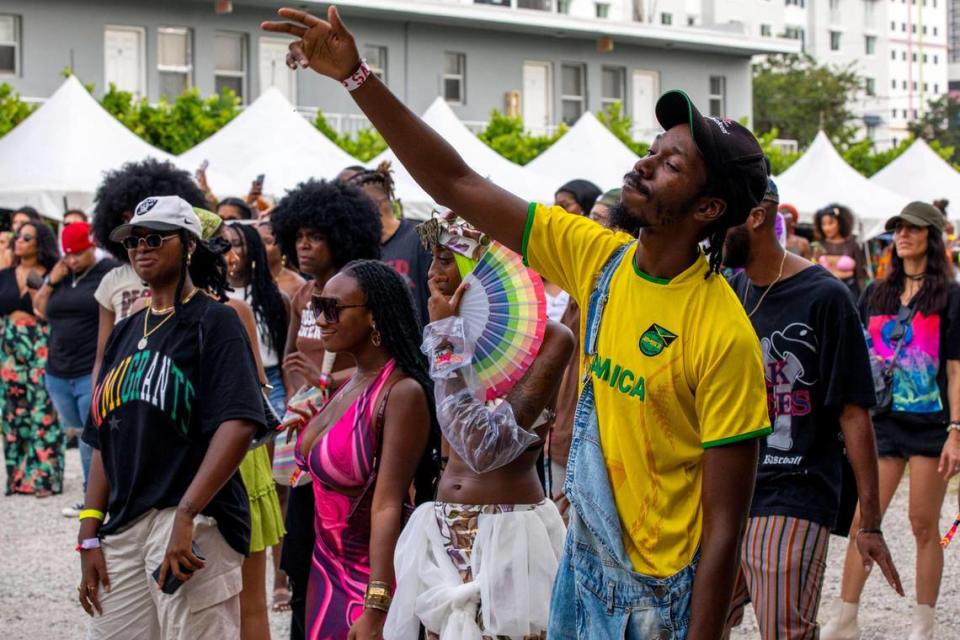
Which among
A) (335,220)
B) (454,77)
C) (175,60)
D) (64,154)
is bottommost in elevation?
(335,220)

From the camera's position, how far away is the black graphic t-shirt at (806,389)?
4660mm

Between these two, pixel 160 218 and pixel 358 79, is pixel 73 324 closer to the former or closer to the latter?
pixel 160 218

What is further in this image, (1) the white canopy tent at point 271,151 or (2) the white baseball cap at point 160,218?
(1) the white canopy tent at point 271,151

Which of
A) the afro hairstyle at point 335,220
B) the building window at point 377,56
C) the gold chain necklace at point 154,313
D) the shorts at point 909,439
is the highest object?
the building window at point 377,56

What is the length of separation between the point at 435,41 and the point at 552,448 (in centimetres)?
2649

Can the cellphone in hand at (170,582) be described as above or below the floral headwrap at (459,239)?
below

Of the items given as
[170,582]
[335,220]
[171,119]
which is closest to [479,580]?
[170,582]

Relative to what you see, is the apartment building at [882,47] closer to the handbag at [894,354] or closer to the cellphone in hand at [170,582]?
the handbag at [894,354]

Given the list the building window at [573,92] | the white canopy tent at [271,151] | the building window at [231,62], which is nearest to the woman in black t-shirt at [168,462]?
the white canopy tent at [271,151]

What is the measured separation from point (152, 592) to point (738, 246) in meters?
2.33

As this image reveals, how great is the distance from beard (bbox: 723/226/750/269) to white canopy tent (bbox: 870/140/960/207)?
20285mm

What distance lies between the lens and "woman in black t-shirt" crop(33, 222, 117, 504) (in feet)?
32.3

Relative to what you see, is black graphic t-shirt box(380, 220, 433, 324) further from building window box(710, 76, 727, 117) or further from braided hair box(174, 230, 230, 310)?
building window box(710, 76, 727, 117)

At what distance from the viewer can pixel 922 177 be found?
24.5m
